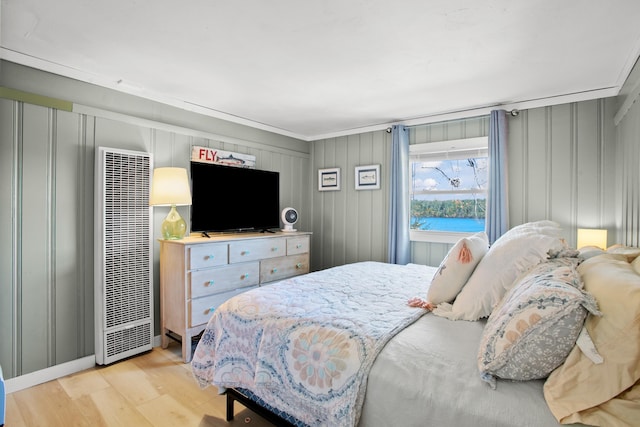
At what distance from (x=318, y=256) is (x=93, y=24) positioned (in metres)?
3.62

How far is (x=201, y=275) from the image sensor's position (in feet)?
9.54

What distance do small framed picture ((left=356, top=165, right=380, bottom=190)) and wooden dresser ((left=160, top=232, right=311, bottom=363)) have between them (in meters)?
1.54

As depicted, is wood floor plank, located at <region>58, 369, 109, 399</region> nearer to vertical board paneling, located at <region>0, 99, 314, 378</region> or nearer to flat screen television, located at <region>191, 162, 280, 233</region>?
vertical board paneling, located at <region>0, 99, 314, 378</region>

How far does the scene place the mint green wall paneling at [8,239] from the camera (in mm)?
2279

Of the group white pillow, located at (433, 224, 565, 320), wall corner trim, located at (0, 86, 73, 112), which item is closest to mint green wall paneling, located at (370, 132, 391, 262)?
white pillow, located at (433, 224, 565, 320)

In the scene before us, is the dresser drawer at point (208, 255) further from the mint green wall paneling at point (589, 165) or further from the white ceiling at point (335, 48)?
the mint green wall paneling at point (589, 165)

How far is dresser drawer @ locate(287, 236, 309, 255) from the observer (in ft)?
12.6

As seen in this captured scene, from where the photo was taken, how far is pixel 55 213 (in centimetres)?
253

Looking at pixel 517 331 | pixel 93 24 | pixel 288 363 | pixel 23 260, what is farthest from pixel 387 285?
pixel 23 260

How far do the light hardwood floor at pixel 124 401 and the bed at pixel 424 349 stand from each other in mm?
245

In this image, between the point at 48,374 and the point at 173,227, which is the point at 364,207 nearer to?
the point at 173,227

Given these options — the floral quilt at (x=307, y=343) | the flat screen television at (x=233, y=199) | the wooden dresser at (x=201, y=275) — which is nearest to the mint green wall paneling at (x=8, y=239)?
the wooden dresser at (x=201, y=275)

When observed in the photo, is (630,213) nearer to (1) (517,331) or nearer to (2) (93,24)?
(1) (517,331)

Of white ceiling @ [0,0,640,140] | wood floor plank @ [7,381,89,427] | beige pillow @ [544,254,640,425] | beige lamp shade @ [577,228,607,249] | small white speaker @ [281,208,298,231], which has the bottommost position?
wood floor plank @ [7,381,89,427]
